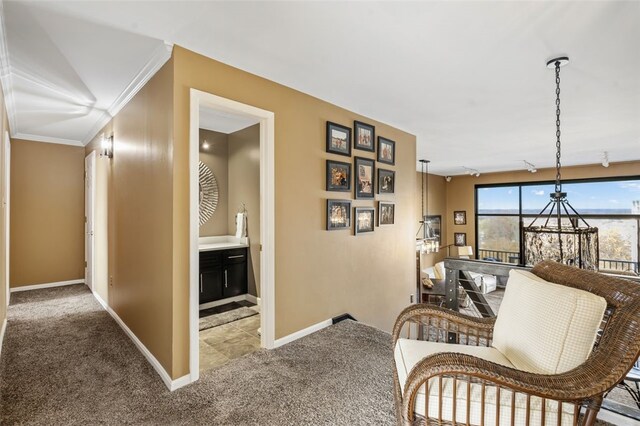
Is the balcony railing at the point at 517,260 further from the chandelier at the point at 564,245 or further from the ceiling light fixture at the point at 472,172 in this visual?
the chandelier at the point at 564,245

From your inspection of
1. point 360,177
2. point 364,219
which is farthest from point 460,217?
point 360,177

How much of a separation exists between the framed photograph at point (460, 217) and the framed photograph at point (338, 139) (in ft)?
23.7

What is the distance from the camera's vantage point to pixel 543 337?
1.29 metres

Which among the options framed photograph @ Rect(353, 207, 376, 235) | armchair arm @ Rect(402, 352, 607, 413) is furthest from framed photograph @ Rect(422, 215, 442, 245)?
armchair arm @ Rect(402, 352, 607, 413)

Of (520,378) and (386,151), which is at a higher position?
(386,151)

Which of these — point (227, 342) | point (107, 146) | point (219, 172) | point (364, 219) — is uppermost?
point (107, 146)

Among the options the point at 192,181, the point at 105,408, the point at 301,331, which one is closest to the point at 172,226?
the point at 192,181

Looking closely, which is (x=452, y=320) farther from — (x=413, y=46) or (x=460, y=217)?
(x=460, y=217)

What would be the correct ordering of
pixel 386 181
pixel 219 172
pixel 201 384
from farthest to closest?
pixel 219 172
pixel 386 181
pixel 201 384

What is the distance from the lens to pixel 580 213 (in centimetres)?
748

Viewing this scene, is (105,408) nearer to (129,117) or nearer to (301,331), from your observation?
(301,331)

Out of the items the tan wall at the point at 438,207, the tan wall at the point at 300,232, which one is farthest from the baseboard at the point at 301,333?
the tan wall at the point at 438,207

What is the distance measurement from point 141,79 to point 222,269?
251 cm

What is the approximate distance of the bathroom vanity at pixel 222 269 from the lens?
407cm
